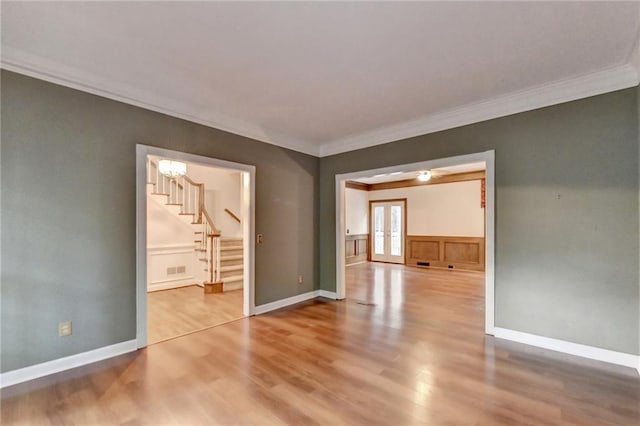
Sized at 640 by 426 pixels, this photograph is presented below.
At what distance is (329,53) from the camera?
2.42 metres

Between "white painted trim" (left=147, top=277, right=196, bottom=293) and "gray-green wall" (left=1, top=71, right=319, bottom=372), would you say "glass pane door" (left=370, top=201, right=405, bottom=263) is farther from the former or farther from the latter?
"gray-green wall" (left=1, top=71, right=319, bottom=372)

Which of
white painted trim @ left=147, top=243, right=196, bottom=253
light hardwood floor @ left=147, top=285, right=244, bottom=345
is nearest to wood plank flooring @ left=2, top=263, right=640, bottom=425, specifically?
light hardwood floor @ left=147, top=285, right=244, bottom=345

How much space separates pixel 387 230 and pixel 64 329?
27.8 feet

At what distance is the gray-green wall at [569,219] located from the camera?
2.70m

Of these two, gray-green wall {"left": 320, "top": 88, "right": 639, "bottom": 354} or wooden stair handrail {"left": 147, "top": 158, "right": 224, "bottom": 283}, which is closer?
gray-green wall {"left": 320, "top": 88, "right": 639, "bottom": 354}

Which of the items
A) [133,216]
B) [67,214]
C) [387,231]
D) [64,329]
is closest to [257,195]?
[133,216]

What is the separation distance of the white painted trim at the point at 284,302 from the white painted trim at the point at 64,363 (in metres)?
1.66

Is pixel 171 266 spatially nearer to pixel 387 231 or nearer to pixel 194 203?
pixel 194 203

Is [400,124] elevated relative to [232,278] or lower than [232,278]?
elevated

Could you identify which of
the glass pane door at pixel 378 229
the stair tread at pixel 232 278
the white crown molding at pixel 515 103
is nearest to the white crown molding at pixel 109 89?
the white crown molding at pixel 515 103

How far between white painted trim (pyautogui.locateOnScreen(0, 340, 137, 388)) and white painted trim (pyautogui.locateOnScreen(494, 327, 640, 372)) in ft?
13.8

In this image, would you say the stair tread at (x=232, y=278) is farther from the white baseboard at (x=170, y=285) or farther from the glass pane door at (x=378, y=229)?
the glass pane door at (x=378, y=229)

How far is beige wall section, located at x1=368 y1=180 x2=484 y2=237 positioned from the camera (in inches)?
310

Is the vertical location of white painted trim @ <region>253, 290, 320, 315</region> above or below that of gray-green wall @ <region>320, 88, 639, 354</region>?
below
